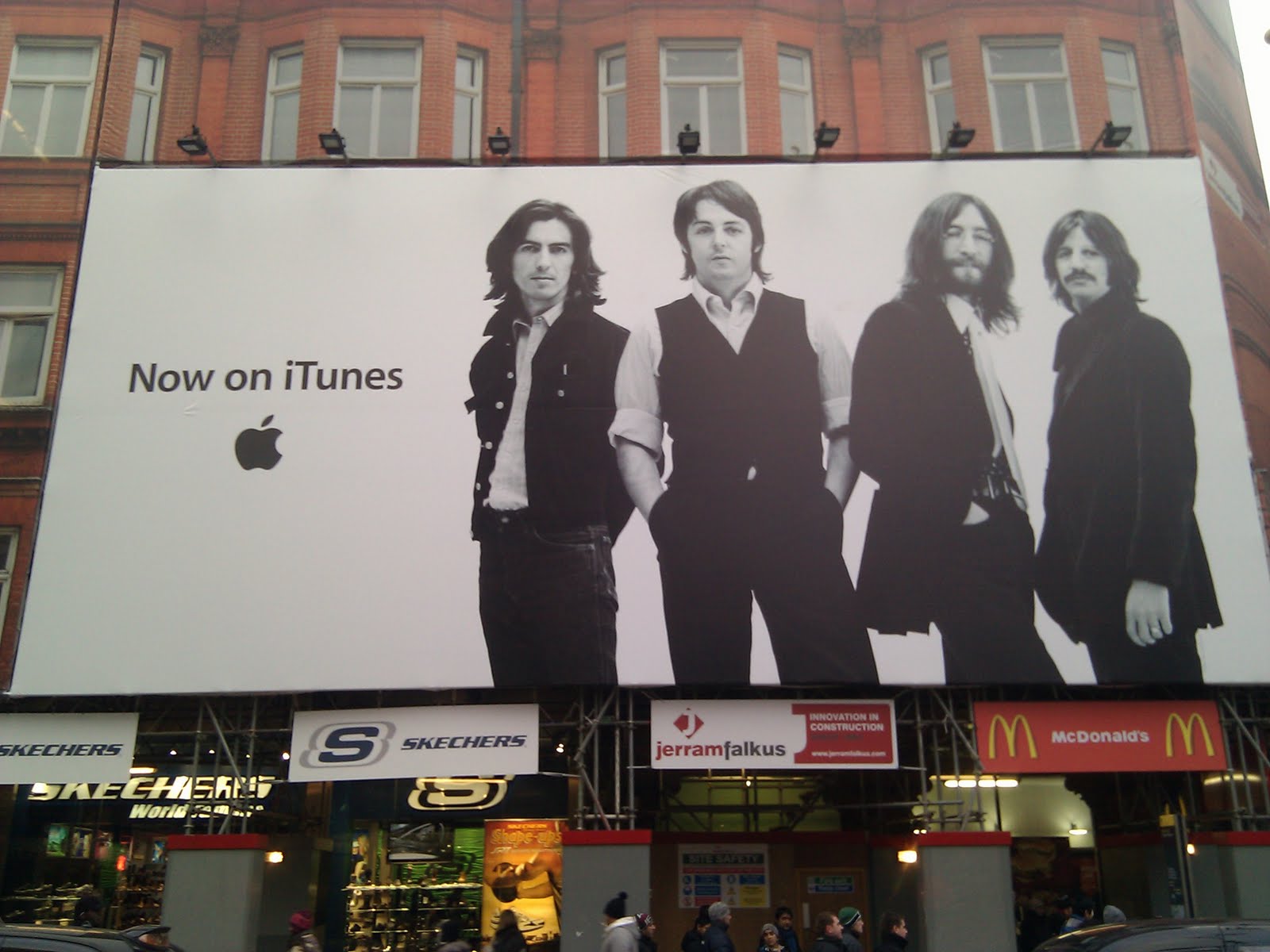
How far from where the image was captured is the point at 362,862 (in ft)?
55.5

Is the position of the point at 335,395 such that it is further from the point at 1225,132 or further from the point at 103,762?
the point at 1225,132

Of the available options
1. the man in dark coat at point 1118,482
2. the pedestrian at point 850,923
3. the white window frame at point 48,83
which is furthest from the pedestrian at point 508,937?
the white window frame at point 48,83

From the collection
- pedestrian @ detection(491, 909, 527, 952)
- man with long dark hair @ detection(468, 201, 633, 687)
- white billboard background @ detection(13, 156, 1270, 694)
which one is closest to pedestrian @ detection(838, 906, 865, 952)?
pedestrian @ detection(491, 909, 527, 952)

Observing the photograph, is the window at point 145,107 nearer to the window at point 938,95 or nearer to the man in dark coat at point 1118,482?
the window at point 938,95

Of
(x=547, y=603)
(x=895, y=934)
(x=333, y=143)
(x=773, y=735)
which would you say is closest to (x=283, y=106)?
(x=333, y=143)

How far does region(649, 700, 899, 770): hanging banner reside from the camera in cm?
1351

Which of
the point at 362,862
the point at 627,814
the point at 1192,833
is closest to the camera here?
the point at 627,814

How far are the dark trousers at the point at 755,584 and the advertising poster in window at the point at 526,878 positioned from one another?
400cm

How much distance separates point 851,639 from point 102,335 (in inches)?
430

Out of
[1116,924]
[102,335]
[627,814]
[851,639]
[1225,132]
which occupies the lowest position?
[1116,924]

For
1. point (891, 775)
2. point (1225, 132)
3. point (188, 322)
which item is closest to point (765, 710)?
point (891, 775)

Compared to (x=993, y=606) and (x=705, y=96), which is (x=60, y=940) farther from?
(x=705, y=96)

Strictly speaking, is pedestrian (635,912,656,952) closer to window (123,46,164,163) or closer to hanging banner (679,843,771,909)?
hanging banner (679,843,771,909)

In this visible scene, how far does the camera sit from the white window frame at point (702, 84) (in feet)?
56.2
